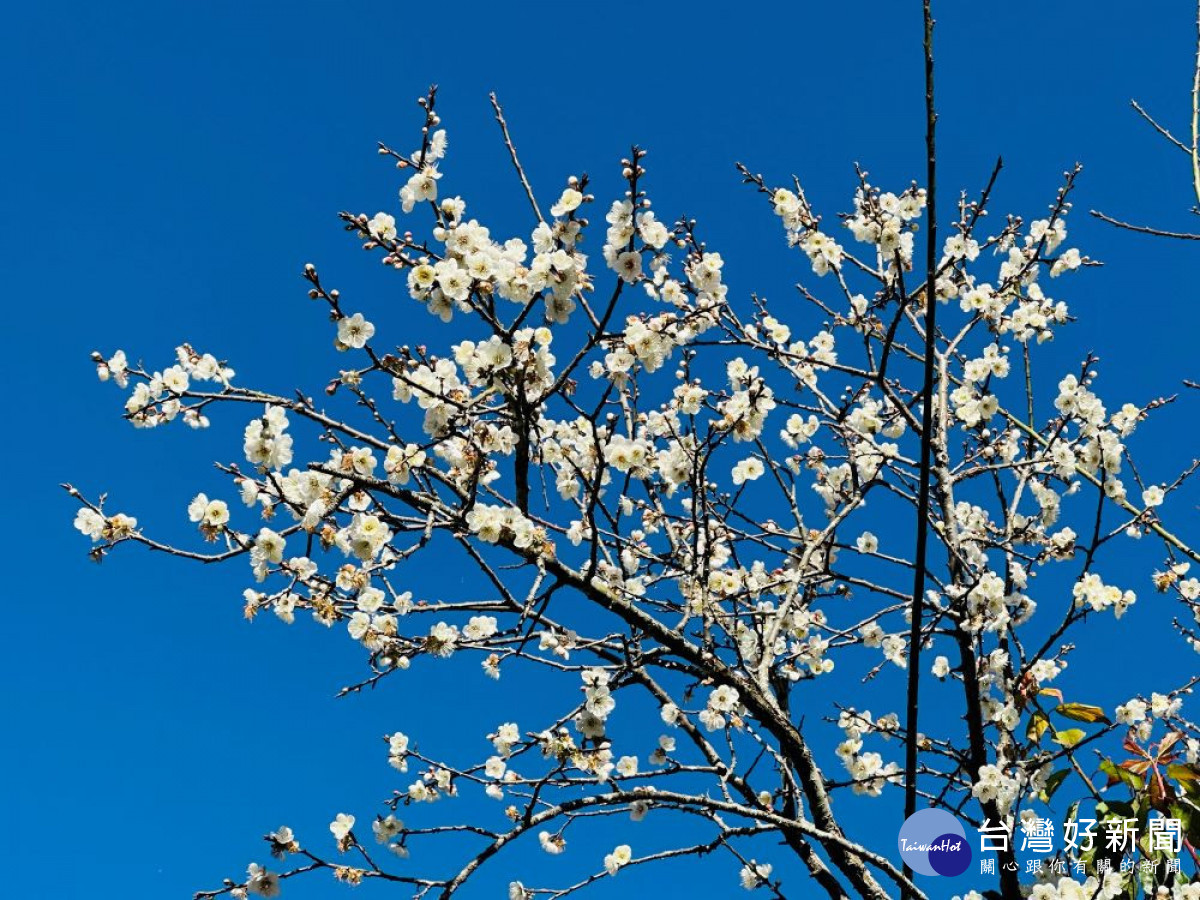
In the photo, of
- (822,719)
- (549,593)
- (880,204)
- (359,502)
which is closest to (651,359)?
(549,593)

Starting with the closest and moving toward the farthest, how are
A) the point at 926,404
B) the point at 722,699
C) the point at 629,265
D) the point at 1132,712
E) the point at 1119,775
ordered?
the point at 926,404 → the point at 629,265 → the point at 1119,775 → the point at 722,699 → the point at 1132,712

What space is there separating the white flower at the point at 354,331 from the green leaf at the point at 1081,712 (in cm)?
308

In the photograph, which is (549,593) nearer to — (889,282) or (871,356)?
(871,356)

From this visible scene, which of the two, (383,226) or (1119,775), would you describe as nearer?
(383,226)

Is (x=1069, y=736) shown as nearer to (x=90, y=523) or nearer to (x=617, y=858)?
(x=617, y=858)

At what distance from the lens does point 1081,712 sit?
150 inches

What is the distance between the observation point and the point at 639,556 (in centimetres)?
463

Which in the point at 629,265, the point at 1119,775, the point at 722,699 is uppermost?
the point at 629,265

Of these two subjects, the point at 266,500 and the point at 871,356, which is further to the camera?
the point at 871,356

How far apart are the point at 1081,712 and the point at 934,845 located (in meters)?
1.05

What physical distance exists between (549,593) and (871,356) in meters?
2.27

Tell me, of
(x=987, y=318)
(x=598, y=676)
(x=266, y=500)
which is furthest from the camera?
(x=987, y=318)

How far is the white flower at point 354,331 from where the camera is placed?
2.94 metres

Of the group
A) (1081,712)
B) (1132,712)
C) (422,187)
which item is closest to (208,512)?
(422,187)
